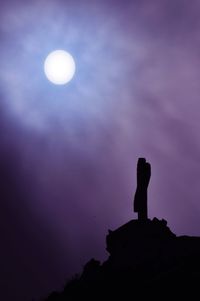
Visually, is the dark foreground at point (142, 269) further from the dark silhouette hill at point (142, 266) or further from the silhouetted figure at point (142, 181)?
the silhouetted figure at point (142, 181)

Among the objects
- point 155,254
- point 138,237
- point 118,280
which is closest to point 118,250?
point 138,237

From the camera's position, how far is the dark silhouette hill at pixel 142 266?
2311cm

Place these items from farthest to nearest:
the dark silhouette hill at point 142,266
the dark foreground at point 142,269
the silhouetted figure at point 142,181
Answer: the silhouetted figure at point 142,181
the dark silhouette hill at point 142,266
the dark foreground at point 142,269

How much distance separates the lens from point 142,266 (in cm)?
3059

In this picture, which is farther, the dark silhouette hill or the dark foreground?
the dark silhouette hill

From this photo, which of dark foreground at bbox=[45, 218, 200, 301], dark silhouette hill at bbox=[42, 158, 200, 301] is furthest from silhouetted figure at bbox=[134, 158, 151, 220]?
dark foreground at bbox=[45, 218, 200, 301]

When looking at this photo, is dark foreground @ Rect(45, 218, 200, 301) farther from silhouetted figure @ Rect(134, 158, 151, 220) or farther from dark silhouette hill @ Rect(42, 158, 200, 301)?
silhouetted figure @ Rect(134, 158, 151, 220)

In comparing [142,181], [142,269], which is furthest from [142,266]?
[142,181]

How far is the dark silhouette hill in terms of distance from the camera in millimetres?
23109

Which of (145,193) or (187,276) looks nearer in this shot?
(187,276)

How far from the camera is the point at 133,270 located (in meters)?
29.2

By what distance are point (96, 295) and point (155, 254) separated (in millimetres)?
8874

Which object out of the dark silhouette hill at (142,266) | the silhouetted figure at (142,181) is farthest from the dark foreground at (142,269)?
the silhouetted figure at (142,181)

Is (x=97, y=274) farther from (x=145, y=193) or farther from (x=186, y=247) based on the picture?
Answer: (x=145, y=193)
